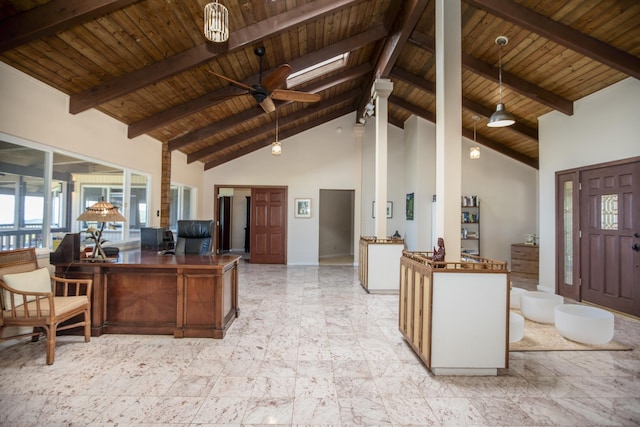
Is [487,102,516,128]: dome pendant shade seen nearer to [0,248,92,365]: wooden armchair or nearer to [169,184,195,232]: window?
[0,248,92,365]: wooden armchair

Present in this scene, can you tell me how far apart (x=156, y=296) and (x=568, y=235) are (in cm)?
601

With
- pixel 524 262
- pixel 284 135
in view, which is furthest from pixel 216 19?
pixel 524 262

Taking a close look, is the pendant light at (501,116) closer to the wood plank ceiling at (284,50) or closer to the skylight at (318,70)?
the wood plank ceiling at (284,50)

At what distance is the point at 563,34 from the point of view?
11.5 feet

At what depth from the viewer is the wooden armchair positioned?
8.59 feet

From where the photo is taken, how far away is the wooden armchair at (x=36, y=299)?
103 inches

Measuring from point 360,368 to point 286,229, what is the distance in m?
5.70

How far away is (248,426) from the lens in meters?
1.86

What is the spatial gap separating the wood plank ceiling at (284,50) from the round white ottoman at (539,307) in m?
2.81

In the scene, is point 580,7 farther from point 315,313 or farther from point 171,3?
point 315,313

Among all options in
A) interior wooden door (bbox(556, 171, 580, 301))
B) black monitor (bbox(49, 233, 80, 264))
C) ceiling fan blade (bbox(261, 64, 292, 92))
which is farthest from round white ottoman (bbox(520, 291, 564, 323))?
black monitor (bbox(49, 233, 80, 264))

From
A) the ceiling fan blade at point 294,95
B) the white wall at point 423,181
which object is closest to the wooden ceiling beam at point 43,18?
the ceiling fan blade at point 294,95

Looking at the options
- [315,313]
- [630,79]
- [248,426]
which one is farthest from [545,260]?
[248,426]

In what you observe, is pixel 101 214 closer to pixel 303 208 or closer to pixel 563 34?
pixel 303 208
